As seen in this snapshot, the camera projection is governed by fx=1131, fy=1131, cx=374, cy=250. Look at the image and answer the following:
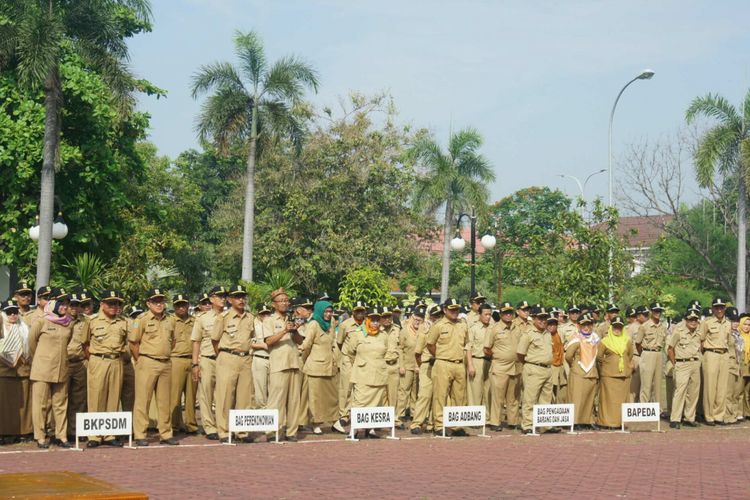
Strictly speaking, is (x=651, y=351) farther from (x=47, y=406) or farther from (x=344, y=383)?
(x=47, y=406)

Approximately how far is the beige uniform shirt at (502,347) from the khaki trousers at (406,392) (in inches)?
87.6

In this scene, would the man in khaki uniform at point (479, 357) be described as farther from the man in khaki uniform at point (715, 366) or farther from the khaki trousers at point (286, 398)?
the man in khaki uniform at point (715, 366)

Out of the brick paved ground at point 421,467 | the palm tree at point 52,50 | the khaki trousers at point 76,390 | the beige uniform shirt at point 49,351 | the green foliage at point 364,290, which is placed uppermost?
the palm tree at point 52,50

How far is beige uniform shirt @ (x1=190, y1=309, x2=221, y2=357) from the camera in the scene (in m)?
16.0

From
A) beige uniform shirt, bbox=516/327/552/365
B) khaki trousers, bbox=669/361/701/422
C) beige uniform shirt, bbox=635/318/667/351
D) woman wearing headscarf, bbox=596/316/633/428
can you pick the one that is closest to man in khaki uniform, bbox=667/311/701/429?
khaki trousers, bbox=669/361/701/422

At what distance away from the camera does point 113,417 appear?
14.7 meters

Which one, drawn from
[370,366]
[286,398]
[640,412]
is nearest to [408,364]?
[370,366]

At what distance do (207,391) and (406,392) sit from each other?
17.2ft

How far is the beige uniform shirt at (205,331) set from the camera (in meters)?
16.0

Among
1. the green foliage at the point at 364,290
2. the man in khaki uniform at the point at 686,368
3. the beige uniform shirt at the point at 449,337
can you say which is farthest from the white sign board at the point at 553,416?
the green foliage at the point at 364,290

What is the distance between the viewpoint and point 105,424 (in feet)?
48.1

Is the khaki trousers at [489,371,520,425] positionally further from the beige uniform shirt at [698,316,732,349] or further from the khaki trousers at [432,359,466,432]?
the beige uniform shirt at [698,316,732,349]

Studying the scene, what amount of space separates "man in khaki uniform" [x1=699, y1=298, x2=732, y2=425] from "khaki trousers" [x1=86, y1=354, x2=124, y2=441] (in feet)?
34.4

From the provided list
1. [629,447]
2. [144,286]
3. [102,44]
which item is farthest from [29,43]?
[629,447]
